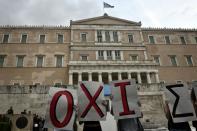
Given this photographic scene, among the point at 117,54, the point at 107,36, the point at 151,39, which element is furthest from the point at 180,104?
the point at 151,39

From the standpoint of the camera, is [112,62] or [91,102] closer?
[91,102]

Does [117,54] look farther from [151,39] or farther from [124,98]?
[124,98]

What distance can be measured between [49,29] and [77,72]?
1051 cm

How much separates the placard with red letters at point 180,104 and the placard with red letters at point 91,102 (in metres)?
1.75

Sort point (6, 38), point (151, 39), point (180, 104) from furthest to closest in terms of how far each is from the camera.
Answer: point (151, 39) → point (6, 38) → point (180, 104)

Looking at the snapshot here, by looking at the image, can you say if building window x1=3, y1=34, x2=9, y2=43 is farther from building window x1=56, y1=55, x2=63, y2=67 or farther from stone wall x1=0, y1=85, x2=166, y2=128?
stone wall x1=0, y1=85, x2=166, y2=128

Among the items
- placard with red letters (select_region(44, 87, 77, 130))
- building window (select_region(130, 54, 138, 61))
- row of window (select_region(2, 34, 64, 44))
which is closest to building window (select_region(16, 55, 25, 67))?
row of window (select_region(2, 34, 64, 44))

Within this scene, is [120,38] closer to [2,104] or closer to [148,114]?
[148,114]

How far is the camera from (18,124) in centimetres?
1128

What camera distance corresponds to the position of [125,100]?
571cm

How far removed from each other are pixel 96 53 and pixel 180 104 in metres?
27.3

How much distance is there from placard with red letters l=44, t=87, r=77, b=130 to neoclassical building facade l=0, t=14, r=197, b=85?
22.8m

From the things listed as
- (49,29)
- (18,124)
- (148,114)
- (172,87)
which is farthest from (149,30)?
(172,87)

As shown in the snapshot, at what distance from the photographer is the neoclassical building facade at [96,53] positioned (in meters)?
30.0
